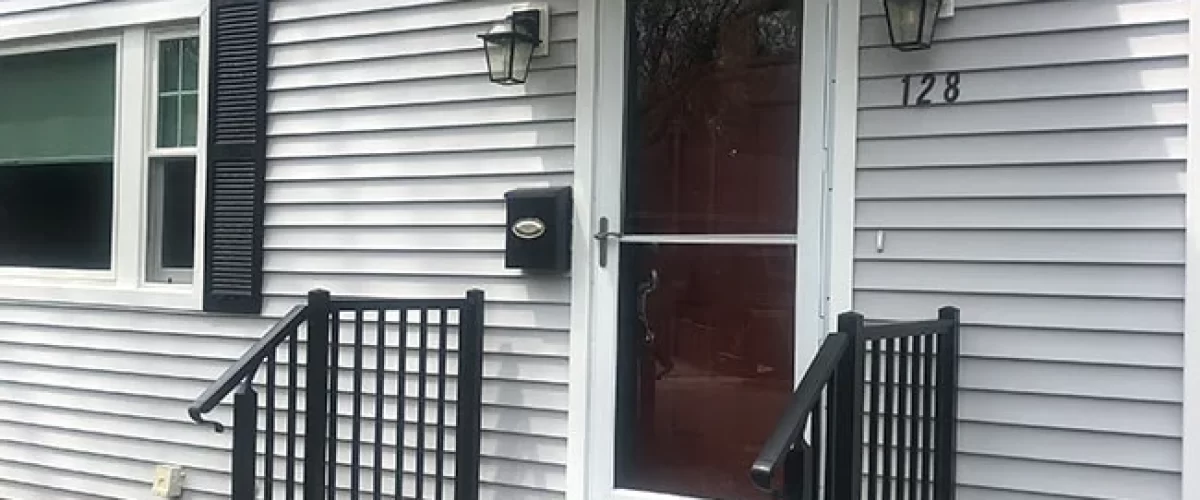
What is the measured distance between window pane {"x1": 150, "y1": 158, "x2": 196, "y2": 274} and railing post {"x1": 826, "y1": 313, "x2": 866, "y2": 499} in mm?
2926

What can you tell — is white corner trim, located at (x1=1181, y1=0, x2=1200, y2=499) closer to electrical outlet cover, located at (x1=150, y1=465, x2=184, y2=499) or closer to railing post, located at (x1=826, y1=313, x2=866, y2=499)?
railing post, located at (x1=826, y1=313, x2=866, y2=499)

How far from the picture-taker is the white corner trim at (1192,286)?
263cm

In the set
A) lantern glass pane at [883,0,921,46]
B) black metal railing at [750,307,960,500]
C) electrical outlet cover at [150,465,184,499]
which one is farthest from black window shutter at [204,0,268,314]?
lantern glass pane at [883,0,921,46]

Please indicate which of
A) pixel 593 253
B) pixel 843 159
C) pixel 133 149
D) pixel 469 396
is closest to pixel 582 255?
pixel 593 253

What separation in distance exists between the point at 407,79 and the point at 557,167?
0.68 metres

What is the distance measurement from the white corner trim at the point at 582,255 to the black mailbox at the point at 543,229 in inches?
1.3

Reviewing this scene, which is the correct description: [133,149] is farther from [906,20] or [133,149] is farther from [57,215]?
[906,20]

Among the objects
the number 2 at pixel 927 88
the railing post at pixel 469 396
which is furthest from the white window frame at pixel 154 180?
the number 2 at pixel 927 88

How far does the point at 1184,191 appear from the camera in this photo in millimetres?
2658

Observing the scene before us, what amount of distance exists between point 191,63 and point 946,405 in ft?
10.3

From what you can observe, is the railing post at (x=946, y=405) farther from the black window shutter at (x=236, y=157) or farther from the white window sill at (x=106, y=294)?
the white window sill at (x=106, y=294)

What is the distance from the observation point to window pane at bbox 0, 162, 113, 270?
15.5ft

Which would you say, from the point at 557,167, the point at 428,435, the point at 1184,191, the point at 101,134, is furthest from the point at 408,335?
the point at 1184,191

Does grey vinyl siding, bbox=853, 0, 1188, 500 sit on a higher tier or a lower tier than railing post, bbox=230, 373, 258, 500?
higher
